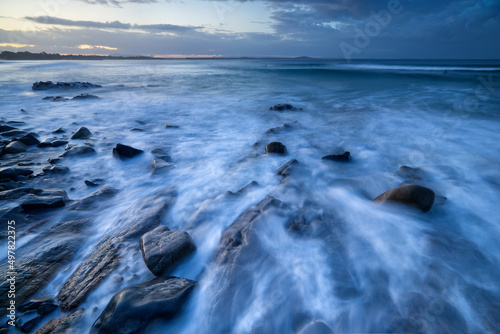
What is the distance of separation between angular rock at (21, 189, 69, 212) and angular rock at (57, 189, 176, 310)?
82 centimetres

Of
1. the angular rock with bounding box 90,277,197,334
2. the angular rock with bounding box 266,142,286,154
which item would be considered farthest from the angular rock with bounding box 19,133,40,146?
the angular rock with bounding box 90,277,197,334

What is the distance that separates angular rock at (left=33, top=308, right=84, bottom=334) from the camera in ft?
5.01

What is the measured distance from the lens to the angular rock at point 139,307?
1.45m

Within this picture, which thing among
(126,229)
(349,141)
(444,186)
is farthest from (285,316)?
(349,141)

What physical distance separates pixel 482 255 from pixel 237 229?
89.9 inches

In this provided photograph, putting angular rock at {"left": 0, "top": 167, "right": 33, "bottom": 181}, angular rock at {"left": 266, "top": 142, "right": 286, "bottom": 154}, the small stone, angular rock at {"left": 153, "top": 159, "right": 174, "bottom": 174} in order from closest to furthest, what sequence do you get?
angular rock at {"left": 0, "top": 167, "right": 33, "bottom": 181} < the small stone < angular rock at {"left": 153, "top": 159, "right": 174, "bottom": 174} < angular rock at {"left": 266, "top": 142, "right": 286, "bottom": 154}

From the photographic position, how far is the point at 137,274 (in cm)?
193

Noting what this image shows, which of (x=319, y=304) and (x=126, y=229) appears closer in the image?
(x=319, y=304)

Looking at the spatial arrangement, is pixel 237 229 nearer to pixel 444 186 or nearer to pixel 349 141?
pixel 444 186

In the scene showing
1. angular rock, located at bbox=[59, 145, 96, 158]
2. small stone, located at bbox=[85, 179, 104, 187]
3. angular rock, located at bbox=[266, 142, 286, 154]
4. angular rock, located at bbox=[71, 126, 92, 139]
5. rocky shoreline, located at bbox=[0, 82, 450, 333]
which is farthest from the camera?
angular rock, located at bbox=[71, 126, 92, 139]

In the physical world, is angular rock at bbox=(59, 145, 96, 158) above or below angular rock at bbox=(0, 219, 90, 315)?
below

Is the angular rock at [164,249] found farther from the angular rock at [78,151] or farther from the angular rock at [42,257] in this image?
the angular rock at [78,151]

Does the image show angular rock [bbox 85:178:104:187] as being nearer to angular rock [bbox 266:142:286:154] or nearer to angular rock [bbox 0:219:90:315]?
angular rock [bbox 0:219:90:315]

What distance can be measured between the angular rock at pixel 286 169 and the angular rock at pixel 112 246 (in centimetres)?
163
